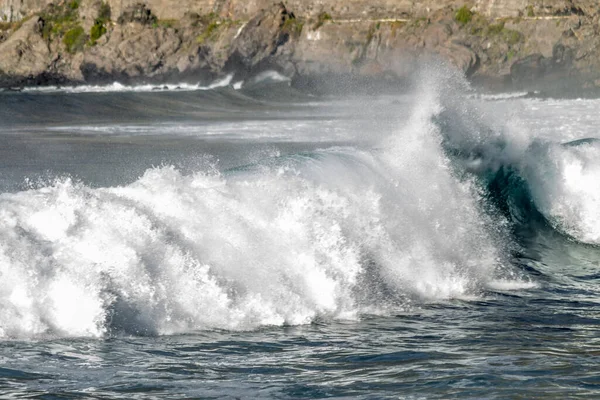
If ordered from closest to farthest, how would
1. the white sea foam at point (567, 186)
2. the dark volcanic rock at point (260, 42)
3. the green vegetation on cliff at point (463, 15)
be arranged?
the white sea foam at point (567, 186), the green vegetation on cliff at point (463, 15), the dark volcanic rock at point (260, 42)

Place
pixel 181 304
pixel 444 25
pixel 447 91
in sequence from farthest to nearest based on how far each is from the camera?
pixel 444 25, pixel 447 91, pixel 181 304

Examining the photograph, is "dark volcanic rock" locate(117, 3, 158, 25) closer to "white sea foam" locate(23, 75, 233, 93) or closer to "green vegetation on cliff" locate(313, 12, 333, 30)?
"white sea foam" locate(23, 75, 233, 93)

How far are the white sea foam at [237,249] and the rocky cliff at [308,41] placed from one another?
49.9 metres

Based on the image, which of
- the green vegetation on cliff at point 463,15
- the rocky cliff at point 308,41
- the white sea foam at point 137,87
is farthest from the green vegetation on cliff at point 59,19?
the green vegetation on cliff at point 463,15

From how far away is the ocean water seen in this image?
695 centimetres

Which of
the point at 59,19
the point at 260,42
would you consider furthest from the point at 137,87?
the point at 59,19

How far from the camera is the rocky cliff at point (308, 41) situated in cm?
6456

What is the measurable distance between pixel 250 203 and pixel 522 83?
177 ft

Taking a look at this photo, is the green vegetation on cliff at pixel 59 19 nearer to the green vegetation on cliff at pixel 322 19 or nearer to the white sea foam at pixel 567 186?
the green vegetation on cliff at pixel 322 19

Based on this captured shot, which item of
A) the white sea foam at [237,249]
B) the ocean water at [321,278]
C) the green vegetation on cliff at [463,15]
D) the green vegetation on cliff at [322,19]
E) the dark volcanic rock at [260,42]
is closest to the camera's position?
the ocean water at [321,278]

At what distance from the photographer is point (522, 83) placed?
6197 centimetres

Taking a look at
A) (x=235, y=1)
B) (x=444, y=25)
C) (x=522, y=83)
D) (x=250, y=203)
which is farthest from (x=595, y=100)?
(x=250, y=203)

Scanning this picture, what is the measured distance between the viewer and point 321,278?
9.13 metres

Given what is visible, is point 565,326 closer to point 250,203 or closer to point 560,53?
point 250,203
